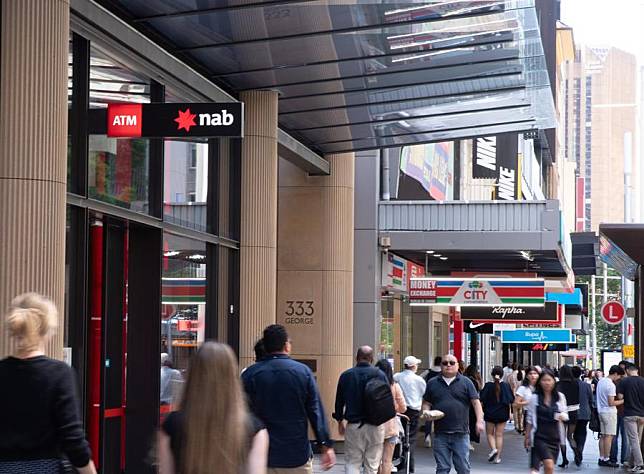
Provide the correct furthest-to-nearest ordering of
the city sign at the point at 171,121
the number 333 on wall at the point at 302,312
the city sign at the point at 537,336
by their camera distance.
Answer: the city sign at the point at 537,336
the number 333 on wall at the point at 302,312
the city sign at the point at 171,121

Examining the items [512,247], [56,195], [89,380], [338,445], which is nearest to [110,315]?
[89,380]

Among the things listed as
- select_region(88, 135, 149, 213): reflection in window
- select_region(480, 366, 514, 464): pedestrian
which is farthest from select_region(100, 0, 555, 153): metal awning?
select_region(480, 366, 514, 464): pedestrian

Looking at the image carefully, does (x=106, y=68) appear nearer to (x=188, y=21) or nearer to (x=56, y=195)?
(x=188, y=21)

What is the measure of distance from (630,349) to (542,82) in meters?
29.3

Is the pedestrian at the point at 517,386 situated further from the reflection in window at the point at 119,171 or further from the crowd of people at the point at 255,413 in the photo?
the reflection in window at the point at 119,171

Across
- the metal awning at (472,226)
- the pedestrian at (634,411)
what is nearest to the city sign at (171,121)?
the pedestrian at (634,411)

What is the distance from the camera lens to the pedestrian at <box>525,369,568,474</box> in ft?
46.8

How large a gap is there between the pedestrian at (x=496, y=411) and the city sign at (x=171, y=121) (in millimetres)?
12408

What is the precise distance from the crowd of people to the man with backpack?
0.01m

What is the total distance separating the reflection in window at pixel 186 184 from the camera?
1351cm

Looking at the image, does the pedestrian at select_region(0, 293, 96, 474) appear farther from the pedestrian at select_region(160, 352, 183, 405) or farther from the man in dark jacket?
the man in dark jacket

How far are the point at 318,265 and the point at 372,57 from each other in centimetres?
773

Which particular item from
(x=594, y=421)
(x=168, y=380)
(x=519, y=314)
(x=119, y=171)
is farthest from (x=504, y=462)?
(x=119, y=171)

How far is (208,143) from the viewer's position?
1498 centimetres
